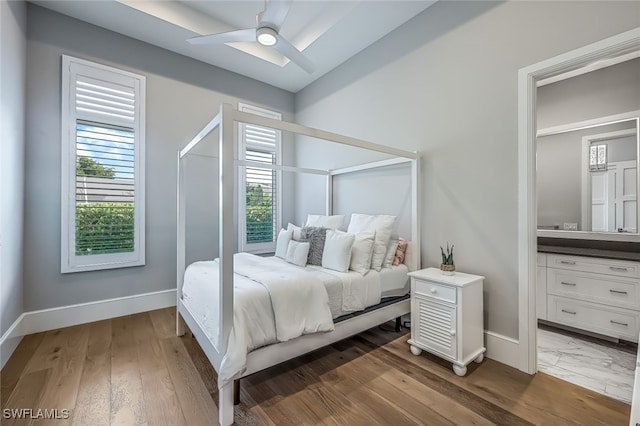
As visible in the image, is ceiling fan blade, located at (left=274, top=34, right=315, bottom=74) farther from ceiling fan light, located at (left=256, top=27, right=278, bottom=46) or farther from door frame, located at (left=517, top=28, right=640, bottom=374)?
door frame, located at (left=517, top=28, right=640, bottom=374)

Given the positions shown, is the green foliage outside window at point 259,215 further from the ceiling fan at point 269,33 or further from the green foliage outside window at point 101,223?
the ceiling fan at point 269,33

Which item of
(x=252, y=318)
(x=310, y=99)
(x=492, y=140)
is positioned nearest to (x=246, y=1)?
(x=310, y=99)

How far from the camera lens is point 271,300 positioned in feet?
5.90

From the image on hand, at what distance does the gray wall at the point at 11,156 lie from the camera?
2131 mm

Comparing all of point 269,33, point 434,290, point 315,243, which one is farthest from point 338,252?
point 269,33

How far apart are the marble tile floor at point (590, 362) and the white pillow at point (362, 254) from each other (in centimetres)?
154

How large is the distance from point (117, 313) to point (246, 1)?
149 inches

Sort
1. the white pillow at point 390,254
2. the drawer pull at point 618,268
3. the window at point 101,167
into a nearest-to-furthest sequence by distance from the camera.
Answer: the drawer pull at point 618,268
the white pillow at point 390,254
the window at point 101,167

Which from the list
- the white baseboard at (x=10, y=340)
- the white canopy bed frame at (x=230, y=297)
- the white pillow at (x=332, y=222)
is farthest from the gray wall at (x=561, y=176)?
the white baseboard at (x=10, y=340)

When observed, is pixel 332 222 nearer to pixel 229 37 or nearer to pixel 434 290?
pixel 434 290

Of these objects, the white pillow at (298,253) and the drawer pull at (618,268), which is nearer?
the drawer pull at (618,268)

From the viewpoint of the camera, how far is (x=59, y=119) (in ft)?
9.36

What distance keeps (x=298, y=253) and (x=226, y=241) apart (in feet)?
4.06

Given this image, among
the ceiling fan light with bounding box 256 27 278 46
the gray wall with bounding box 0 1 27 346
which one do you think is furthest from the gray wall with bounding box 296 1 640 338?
the gray wall with bounding box 0 1 27 346
